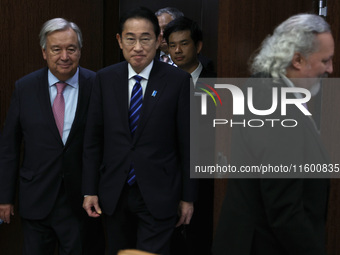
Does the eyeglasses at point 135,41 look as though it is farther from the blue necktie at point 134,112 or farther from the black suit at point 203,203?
the black suit at point 203,203

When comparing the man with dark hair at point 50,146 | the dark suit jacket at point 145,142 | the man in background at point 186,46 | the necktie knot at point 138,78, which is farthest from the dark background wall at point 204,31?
the man with dark hair at point 50,146

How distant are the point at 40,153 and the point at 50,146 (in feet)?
0.22

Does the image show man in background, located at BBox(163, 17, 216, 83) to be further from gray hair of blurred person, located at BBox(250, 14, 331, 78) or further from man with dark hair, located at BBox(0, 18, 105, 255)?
gray hair of blurred person, located at BBox(250, 14, 331, 78)

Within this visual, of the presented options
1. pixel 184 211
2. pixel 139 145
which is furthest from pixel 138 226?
pixel 139 145

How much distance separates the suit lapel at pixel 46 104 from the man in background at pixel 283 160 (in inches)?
43.8

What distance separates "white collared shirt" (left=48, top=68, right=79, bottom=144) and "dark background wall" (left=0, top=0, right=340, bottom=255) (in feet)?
2.12

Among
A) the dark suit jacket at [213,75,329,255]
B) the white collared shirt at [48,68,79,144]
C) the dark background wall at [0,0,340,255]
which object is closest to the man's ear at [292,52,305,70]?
the dark suit jacket at [213,75,329,255]

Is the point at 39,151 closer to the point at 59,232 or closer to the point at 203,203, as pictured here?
the point at 59,232

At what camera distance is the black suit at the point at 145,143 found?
2.43 meters

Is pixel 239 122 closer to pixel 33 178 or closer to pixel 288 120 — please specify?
pixel 288 120

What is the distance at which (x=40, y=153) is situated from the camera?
8.87 ft

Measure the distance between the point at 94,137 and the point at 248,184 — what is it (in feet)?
3.07

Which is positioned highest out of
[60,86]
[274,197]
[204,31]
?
[204,31]

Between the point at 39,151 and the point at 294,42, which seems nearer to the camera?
the point at 294,42
